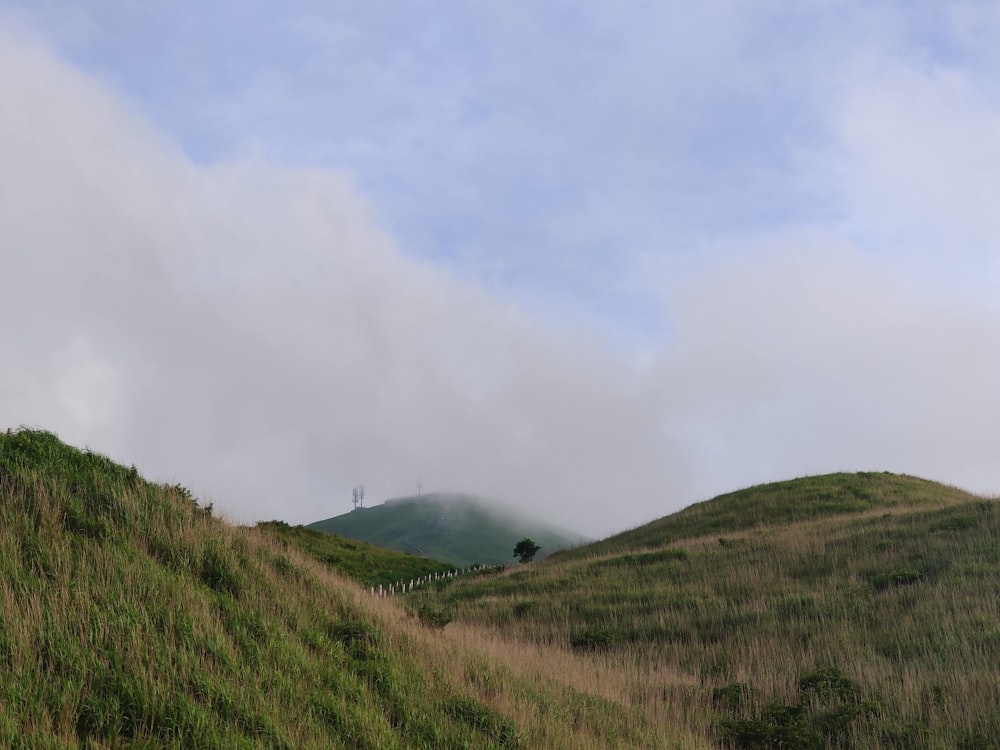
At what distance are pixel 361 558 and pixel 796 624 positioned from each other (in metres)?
38.3

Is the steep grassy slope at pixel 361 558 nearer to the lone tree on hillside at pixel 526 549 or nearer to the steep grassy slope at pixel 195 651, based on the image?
the lone tree on hillside at pixel 526 549

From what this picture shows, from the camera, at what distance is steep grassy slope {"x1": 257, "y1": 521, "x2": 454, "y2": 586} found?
1763 inches

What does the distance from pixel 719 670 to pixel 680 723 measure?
4.10 m

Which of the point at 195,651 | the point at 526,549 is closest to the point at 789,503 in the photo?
the point at 526,549

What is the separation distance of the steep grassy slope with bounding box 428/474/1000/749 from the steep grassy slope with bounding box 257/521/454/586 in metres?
13.6

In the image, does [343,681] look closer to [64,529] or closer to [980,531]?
[64,529]

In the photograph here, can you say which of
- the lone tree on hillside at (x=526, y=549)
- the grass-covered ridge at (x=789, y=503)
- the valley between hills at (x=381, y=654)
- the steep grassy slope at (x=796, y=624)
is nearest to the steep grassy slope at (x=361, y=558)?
the lone tree on hillside at (x=526, y=549)

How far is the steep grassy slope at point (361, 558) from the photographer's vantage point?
44.8m

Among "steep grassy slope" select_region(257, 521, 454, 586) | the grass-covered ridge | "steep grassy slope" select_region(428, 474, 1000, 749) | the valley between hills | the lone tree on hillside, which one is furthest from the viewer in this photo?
the lone tree on hillside

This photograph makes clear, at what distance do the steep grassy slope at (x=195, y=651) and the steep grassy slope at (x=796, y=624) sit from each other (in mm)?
3009

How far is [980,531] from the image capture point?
23.0 metres

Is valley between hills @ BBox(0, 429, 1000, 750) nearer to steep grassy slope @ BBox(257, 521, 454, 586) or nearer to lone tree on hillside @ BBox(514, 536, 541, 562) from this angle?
steep grassy slope @ BBox(257, 521, 454, 586)

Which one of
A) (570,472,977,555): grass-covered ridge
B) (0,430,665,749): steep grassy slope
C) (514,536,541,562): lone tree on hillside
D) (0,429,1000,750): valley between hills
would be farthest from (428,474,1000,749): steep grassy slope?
(514,536,541,562): lone tree on hillside

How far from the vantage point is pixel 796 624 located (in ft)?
55.3
